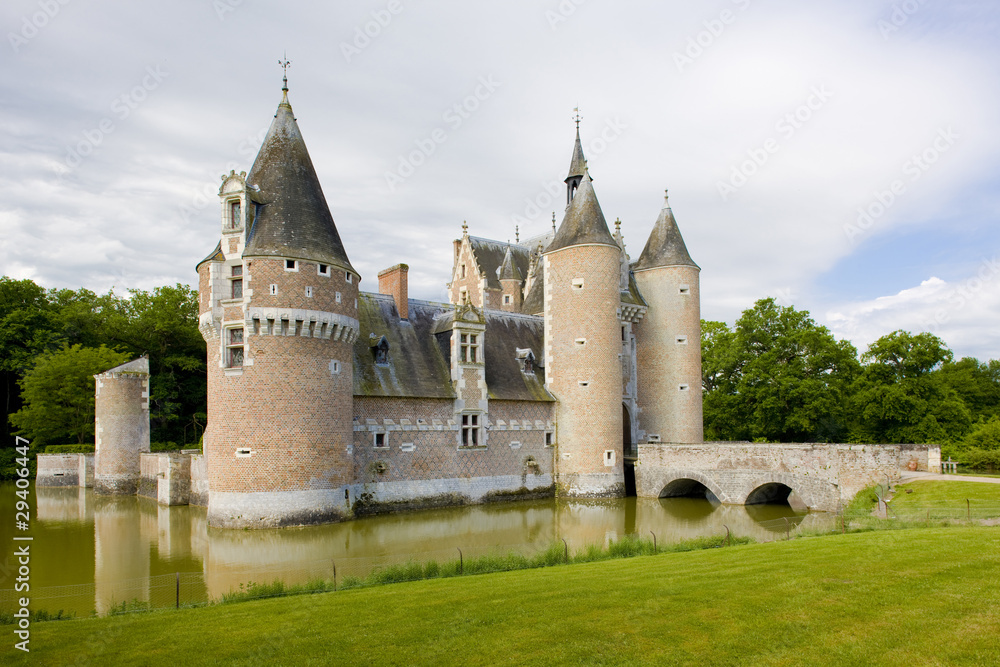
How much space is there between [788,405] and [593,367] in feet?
50.7

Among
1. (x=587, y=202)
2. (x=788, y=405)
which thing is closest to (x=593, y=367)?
(x=587, y=202)

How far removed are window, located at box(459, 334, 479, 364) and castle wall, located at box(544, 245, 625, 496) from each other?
3749mm

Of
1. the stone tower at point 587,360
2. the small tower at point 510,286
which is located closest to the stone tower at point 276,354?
the stone tower at point 587,360

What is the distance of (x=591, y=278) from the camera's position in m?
27.8

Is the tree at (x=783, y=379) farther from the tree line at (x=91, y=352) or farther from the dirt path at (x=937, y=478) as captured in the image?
the tree line at (x=91, y=352)

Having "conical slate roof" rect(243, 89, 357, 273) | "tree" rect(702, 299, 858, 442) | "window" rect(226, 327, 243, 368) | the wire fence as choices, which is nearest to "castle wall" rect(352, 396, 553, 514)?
"window" rect(226, 327, 243, 368)

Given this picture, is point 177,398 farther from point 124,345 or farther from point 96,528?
point 96,528

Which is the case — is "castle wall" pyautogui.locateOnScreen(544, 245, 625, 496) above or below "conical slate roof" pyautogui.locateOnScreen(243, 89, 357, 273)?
below

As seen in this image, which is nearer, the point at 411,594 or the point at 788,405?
the point at 411,594

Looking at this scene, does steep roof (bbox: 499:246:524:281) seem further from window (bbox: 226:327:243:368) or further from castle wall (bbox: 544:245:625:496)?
window (bbox: 226:327:243:368)

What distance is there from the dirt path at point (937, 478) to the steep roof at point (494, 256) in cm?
2273

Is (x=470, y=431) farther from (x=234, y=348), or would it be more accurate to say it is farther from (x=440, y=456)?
(x=234, y=348)

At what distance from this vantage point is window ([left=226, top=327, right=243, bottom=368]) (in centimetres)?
2072

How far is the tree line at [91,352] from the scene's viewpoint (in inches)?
1423
